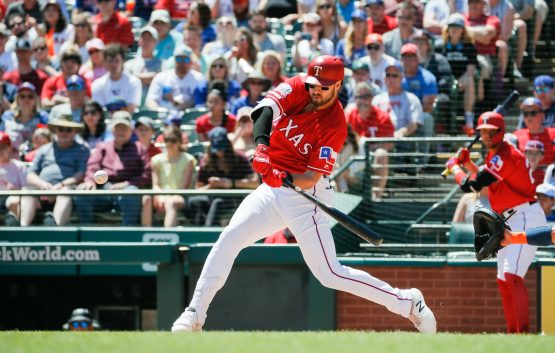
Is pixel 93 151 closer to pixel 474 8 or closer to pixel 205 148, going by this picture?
pixel 205 148

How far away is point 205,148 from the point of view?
11641mm

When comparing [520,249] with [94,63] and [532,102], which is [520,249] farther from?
[94,63]

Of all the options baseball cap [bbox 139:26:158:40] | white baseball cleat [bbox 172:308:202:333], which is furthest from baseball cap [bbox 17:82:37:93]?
white baseball cleat [bbox 172:308:202:333]

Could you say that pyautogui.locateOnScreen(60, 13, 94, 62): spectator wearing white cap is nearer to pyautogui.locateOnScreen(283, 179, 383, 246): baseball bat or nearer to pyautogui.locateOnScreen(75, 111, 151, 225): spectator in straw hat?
pyautogui.locateOnScreen(75, 111, 151, 225): spectator in straw hat

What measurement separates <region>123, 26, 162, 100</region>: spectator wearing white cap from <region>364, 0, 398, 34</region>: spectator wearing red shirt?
2.58 metres

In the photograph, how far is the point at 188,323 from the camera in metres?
7.00

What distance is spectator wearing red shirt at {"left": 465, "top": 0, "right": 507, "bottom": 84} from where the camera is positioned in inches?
471

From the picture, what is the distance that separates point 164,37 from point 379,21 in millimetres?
2638

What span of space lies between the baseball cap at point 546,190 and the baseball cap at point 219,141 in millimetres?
3056

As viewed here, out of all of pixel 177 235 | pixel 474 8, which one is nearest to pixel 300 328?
pixel 177 235

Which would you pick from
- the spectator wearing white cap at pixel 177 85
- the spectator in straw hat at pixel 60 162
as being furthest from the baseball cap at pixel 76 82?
the spectator in straw hat at pixel 60 162

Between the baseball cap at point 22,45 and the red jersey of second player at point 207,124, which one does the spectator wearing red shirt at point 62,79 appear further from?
the red jersey of second player at point 207,124

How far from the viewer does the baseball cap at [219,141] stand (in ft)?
36.8

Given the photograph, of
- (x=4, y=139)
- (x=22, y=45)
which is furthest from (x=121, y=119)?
(x=22, y=45)
